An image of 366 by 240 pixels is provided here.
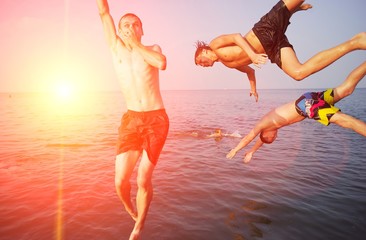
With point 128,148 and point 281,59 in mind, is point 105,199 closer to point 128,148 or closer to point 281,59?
point 128,148

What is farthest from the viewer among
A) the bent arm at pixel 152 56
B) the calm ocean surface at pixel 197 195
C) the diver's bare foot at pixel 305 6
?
the calm ocean surface at pixel 197 195

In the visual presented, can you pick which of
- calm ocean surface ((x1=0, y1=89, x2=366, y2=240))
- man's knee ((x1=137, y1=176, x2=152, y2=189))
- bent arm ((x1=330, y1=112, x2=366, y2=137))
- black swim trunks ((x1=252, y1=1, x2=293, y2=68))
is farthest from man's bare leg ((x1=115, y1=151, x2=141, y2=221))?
bent arm ((x1=330, y1=112, x2=366, y2=137))

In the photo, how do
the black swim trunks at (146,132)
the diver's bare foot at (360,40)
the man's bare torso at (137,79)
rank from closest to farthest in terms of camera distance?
the diver's bare foot at (360,40)
the man's bare torso at (137,79)
the black swim trunks at (146,132)

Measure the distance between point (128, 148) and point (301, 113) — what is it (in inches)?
136

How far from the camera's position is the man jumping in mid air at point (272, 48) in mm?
3914

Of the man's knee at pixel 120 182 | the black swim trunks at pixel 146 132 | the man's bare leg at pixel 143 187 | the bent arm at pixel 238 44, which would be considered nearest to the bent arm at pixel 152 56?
the black swim trunks at pixel 146 132

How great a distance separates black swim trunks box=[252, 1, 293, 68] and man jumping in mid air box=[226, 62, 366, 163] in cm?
113

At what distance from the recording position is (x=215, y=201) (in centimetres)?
746

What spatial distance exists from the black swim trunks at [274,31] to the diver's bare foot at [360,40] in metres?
0.94

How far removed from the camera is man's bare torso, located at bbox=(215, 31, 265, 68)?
14.0ft

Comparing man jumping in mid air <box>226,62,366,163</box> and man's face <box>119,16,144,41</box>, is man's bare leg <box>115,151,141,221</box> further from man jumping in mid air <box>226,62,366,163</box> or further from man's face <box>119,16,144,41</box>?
man jumping in mid air <box>226,62,366,163</box>

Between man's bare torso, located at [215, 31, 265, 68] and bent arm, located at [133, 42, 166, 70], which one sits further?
man's bare torso, located at [215, 31, 265, 68]

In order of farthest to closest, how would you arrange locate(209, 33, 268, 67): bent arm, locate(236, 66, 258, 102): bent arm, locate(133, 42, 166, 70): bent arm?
1. locate(236, 66, 258, 102): bent arm
2. locate(209, 33, 268, 67): bent arm
3. locate(133, 42, 166, 70): bent arm

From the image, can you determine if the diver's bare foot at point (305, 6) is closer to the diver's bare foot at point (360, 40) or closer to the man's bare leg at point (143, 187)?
the diver's bare foot at point (360, 40)
